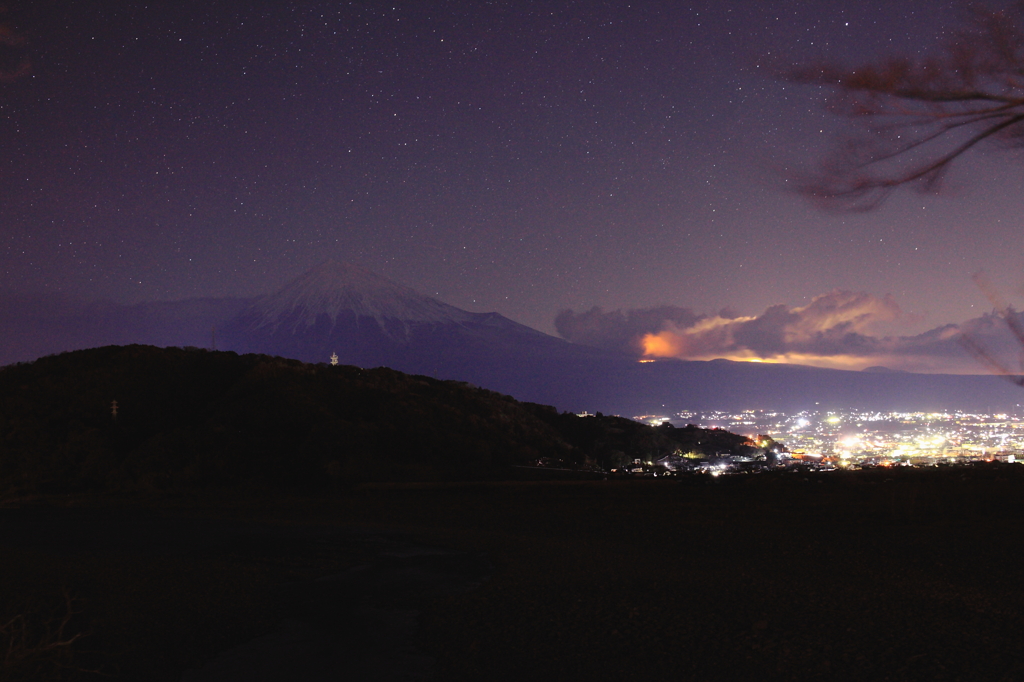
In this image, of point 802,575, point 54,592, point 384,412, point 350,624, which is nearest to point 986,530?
point 802,575

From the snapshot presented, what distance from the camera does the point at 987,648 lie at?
4.06 m

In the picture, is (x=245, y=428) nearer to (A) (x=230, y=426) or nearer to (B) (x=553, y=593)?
(A) (x=230, y=426)

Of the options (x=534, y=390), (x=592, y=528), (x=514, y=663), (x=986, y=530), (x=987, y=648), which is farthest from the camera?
(x=534, y=390)

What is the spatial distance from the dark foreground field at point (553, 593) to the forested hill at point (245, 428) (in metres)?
6.05

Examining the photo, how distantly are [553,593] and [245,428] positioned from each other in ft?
52.3

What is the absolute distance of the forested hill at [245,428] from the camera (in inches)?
666

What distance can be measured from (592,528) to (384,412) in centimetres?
1337

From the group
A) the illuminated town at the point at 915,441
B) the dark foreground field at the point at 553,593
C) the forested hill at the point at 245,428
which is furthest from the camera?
the illuminated town at the point at 915,441

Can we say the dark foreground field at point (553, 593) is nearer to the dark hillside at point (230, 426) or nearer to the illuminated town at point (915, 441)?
the dark hillside at point (230, 426)

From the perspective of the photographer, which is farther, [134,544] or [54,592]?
[134,544]

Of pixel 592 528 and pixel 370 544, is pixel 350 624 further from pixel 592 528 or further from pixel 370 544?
pixel 592 528

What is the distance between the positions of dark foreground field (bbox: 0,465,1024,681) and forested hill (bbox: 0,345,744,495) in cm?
605

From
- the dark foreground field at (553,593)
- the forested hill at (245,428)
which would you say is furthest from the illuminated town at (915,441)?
the dark foreground field at (553,593)

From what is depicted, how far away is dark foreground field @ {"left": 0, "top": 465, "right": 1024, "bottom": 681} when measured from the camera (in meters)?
4.25
